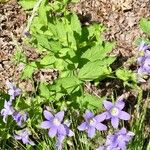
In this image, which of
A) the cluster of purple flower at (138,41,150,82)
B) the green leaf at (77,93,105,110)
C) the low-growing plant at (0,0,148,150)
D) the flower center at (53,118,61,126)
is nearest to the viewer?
the flower center at (53,118,61,126)

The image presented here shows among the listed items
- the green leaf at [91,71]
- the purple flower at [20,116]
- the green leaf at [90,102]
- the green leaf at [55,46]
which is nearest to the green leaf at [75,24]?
the green leaf at [55,46]

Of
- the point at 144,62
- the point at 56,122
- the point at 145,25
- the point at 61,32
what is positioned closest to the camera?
the point at 56,122

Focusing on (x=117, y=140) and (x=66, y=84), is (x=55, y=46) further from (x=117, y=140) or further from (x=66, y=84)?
(x=117, y=140)

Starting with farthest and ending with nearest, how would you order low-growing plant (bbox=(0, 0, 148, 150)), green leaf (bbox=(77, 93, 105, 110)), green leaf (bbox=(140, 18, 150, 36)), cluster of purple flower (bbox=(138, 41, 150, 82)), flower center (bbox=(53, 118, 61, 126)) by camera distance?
1. green leaf (bbox=(140, 18, 150, 36))
2. green leaf (bbox=(77, 93, 105, 110))
3. low-growing plant (bbox=(0, 0, 148, 150))
4. cluster of purple flower (bbox=(138, 41, 150, 82))
5. flower center (bbox=(53, 118, 61, 126))

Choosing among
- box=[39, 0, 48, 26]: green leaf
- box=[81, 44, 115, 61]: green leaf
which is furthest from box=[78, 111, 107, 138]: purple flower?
box=[39, 0, 48, 26]: green leaf

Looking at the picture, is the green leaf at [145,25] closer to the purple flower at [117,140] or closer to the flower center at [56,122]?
the purple flower at [117,140]

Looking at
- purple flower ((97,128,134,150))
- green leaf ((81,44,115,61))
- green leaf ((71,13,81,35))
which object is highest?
green leaf ((71,13,81,35))

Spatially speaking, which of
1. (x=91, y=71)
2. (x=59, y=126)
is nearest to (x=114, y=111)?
(x=59, y=126)

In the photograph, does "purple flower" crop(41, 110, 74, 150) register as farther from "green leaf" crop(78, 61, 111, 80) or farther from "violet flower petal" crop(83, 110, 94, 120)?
"green leaf" crop(78, 61, 111, 80)

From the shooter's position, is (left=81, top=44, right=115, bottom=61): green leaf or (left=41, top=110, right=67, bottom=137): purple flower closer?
(left=41, top=110, right=67, bottom=137): purple flower

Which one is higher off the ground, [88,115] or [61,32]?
[61,32]

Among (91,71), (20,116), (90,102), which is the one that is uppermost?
(91,71)

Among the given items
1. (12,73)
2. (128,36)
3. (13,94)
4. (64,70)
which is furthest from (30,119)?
(128,36)
